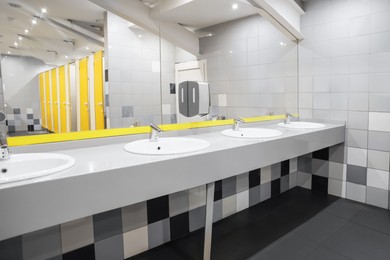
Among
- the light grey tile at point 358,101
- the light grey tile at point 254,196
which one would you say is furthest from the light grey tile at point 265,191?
the light grey tile at point 358,101

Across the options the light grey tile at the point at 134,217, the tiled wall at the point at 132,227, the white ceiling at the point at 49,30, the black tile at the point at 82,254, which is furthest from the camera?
the light grey tile at the point at 134,217

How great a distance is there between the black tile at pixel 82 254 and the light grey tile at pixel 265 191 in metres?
1.89

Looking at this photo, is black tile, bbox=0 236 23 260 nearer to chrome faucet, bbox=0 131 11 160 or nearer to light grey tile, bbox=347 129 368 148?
chrome faucet, bbox=0 131 11 160

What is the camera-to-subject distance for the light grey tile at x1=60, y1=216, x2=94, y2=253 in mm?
1663

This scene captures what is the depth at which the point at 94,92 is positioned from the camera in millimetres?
1843

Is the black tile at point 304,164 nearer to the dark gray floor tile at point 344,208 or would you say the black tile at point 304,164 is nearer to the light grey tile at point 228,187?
the dark gray floor tile at point 344,208

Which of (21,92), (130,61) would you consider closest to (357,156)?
(130,61)

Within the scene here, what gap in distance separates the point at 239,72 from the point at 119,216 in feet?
5.93

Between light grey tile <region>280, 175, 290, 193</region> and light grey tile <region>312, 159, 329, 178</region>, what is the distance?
336 mm

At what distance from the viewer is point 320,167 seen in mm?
3240

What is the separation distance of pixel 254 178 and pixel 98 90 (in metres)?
1.87

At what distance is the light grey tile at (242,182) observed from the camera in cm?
271

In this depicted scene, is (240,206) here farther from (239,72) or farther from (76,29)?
(76,29)

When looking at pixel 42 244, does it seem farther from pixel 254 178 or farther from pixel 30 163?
pixel 254 178
